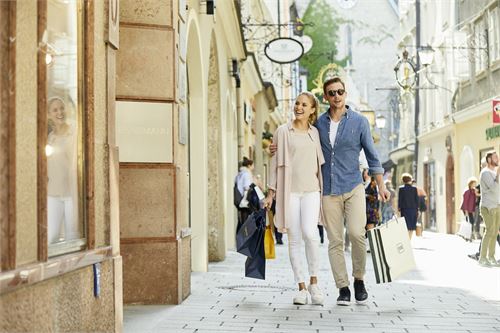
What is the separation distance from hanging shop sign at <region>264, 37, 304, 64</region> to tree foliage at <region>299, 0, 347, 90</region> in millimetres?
36639

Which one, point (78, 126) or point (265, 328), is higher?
point (78, 126)

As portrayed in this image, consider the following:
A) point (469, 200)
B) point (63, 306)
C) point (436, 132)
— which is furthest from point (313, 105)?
point (436, 132)

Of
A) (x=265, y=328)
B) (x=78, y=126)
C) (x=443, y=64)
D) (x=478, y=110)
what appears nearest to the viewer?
(x=78, y=126)

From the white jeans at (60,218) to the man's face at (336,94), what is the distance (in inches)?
132

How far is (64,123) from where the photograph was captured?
18.5 feet

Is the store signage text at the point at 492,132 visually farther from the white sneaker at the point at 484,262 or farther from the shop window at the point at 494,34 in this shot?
the white sneaker at the point at 484,262

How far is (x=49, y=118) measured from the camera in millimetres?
5301

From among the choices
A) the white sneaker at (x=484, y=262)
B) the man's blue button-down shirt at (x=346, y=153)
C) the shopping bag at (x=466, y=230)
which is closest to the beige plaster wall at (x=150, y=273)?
the man's blue button-down shirt at (x=346, y=153)

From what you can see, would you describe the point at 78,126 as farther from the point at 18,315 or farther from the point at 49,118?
the point at 18,315

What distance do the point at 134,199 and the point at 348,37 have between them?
6289cm

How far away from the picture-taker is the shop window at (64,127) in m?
5.31

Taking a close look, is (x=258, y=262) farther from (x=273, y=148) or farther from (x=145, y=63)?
(x=145, y=63)

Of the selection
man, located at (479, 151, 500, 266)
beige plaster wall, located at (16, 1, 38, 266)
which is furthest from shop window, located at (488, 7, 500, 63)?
beige plaster wall, located at (16, 1, 38, 266)

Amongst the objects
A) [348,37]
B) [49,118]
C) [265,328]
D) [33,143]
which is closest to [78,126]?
[49,118]
